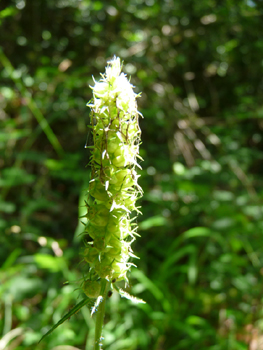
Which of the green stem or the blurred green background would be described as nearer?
the green stem

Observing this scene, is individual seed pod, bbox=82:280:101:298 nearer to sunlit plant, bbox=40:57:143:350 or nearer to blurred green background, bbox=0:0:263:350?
sunlit plant, bbox=40:57:143:350

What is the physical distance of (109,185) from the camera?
618 mm

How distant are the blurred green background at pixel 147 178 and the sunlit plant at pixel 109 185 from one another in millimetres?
1286

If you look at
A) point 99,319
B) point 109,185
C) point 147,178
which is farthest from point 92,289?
point 147,178

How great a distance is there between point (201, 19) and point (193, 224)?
1881mm

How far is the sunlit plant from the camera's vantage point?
1.96ft

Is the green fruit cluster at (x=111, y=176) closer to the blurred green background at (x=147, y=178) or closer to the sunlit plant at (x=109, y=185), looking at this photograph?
the sunlit plant at (x=109, y=185)

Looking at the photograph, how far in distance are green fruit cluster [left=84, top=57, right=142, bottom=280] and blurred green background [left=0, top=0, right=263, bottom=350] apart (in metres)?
1.29

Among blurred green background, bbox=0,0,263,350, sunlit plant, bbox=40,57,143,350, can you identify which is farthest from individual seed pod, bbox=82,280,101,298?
blurred green background, bbox=0,0,263,350

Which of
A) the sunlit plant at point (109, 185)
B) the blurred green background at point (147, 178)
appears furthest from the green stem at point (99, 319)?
the blurred green background at point (147, 178)

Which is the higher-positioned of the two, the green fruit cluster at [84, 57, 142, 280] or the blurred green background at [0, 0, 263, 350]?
the green fruit cluster at [84, 57, 142, 280]

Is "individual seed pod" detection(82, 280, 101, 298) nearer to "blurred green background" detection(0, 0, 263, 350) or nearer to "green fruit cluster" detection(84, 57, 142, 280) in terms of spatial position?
"green fruit cluster" detection(84, 57, 142, 280)

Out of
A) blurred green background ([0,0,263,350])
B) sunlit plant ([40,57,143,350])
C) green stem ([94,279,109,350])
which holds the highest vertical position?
sunlit plant ([40,57,143,350])

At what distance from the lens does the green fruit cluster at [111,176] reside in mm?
601
